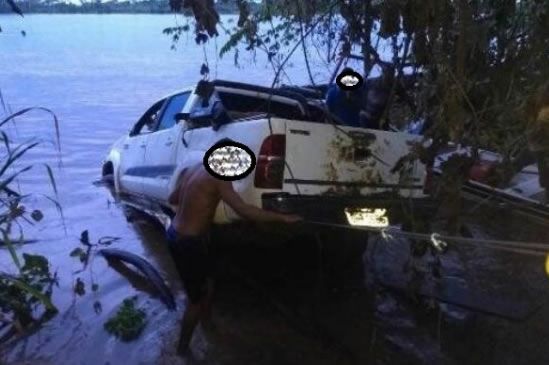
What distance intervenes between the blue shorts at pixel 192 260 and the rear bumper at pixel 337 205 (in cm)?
62

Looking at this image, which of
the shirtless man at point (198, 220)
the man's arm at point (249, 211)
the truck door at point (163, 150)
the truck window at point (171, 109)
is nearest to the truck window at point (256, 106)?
the truck door at point (163, 150)

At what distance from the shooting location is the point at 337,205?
17.0 ft

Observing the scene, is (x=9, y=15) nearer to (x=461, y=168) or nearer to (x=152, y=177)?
(x=461, y=168)

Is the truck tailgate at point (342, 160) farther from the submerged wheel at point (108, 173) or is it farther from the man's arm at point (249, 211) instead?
the submerged wheel at point (108, 173)

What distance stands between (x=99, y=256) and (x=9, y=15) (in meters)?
4.38

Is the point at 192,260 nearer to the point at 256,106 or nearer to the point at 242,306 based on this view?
the point at 242,306

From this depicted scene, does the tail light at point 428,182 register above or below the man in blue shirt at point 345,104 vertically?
below

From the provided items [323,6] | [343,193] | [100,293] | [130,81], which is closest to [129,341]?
[100,293]

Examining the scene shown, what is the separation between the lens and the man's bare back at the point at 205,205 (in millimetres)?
4570

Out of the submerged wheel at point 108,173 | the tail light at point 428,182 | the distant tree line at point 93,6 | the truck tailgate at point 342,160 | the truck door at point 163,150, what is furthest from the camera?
the submerged wheel at point 108,173

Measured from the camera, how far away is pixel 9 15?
12.9 feet

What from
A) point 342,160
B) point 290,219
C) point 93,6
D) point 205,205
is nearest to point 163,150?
point 342,160

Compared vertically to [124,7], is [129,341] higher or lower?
lower

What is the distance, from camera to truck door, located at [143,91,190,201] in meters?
7.00
